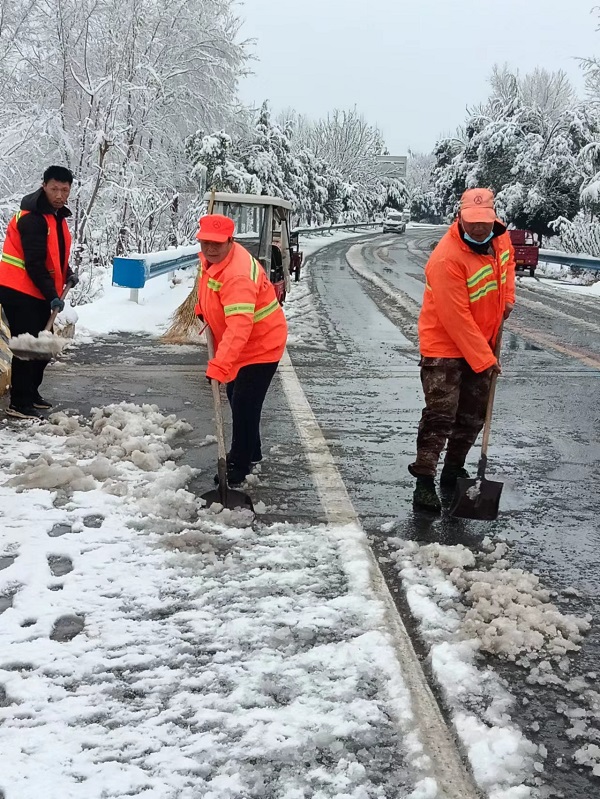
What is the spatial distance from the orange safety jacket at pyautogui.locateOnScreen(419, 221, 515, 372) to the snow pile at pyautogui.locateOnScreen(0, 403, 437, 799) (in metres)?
1.21

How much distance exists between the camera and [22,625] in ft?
9.20

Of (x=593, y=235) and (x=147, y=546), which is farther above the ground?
(x=593, y=235)

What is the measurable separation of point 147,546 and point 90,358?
4.89 metres

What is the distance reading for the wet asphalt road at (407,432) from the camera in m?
3.43

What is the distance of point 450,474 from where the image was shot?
15.1 ft

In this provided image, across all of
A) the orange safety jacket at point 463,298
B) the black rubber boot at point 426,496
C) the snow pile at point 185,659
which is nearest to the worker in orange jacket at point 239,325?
the snow pile at point 185,659

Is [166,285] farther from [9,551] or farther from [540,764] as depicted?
[540,764]

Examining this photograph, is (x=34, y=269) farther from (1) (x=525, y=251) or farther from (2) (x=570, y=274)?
(2) (x=570, y=274)

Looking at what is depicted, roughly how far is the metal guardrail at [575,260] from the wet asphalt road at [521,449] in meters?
9.14

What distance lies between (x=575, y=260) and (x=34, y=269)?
58.8 feet

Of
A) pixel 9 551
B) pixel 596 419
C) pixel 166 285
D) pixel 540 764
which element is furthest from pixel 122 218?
pixel 540 764

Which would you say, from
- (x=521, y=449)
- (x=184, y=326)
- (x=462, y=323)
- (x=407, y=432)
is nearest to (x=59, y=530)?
(x=462, y=323)

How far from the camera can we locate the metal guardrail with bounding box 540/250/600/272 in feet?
64.9

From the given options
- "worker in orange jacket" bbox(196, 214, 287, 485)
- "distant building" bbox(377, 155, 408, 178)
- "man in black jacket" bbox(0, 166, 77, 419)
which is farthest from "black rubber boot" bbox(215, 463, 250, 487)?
"distant building" bbox(377, 155, 408, 178)
